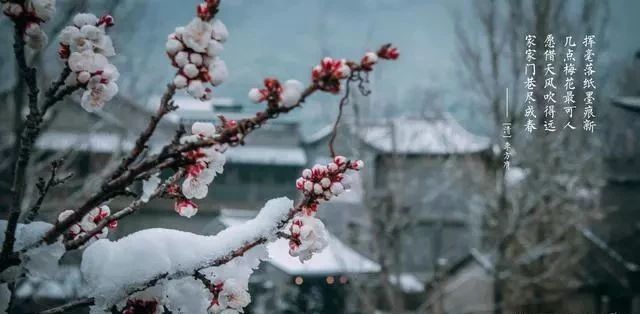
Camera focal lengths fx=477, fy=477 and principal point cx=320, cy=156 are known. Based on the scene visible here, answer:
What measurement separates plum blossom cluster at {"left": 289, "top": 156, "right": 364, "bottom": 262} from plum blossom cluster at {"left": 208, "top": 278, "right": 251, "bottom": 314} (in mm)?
174

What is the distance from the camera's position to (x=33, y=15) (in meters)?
1.10

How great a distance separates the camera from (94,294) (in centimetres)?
127

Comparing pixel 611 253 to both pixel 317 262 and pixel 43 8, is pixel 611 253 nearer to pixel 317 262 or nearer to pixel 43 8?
pixel 317 262

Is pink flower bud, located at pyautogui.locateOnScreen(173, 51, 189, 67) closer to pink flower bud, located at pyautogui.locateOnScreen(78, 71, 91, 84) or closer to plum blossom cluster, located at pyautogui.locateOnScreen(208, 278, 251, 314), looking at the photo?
pink flower bud, located at pyautogui.locateOnScreen(78, 71, 91, 84)

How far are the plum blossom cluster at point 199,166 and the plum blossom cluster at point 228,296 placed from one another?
0.23m

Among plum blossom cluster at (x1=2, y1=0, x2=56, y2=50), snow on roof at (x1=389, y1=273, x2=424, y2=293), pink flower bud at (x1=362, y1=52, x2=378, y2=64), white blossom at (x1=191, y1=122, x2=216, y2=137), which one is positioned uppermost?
plum blossom cluster at (x1=2, y1=0, x2=56, y2=50)

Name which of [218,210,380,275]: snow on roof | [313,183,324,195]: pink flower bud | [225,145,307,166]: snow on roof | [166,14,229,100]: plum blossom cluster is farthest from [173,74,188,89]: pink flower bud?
[225,145,307,166]: snow on roof

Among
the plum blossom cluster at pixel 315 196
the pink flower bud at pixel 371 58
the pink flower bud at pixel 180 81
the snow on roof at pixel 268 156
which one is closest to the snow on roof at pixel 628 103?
the plum blossom cluster at pixel 315 196

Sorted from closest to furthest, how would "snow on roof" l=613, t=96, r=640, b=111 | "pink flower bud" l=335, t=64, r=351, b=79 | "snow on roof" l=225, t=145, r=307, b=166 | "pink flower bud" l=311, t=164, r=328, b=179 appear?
1. "pink flower bud" l=335, t=64, r=351, b=79
2. "pink flower bud" l=311, t=164, r=328, b=179
3. "snow on roof" l=613, t=96, r=640, b=111
4. "snow on roof" l=225, t=145, r=307, b=166

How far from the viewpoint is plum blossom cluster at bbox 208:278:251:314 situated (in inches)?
51.2

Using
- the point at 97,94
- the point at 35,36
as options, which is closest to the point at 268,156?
the point at 97,94

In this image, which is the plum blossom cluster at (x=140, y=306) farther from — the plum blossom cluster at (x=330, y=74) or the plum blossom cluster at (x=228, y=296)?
the plum blossom cluster at (x=330, y=74)

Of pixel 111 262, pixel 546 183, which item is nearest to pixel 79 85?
pixel 111 262

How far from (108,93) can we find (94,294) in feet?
1.75
